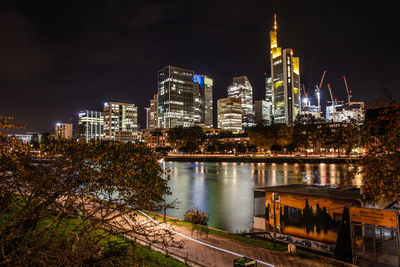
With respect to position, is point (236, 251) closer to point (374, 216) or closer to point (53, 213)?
point (374, 216)

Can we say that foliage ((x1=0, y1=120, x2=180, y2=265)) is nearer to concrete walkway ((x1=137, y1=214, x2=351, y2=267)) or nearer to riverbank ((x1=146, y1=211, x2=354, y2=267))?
concrete walkway ((x1=137, y1=214, x2=351, y2=267))

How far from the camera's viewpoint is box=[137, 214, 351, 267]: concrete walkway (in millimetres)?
12031

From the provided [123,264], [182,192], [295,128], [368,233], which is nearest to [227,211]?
[182,192]

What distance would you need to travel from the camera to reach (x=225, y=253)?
13109mm

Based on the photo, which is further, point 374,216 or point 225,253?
point 225,253

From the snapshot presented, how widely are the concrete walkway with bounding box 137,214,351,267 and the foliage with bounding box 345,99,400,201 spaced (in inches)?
150

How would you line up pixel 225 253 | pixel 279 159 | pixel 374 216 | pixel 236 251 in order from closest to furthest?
pixel 374 216 → pixel 225 253 → pixel 236 251 → pixel 279 159

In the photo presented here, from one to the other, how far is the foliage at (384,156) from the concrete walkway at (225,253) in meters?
3.80

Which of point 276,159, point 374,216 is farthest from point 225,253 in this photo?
point 276,159

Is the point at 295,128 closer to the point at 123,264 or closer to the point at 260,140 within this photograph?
the point at 260,140

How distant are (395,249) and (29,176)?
15.4 m

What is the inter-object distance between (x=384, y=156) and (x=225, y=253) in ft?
26.1

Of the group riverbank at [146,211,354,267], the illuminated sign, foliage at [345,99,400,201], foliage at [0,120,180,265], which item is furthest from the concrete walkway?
foliage at [0,120,180,265]

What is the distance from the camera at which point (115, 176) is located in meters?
14.2
